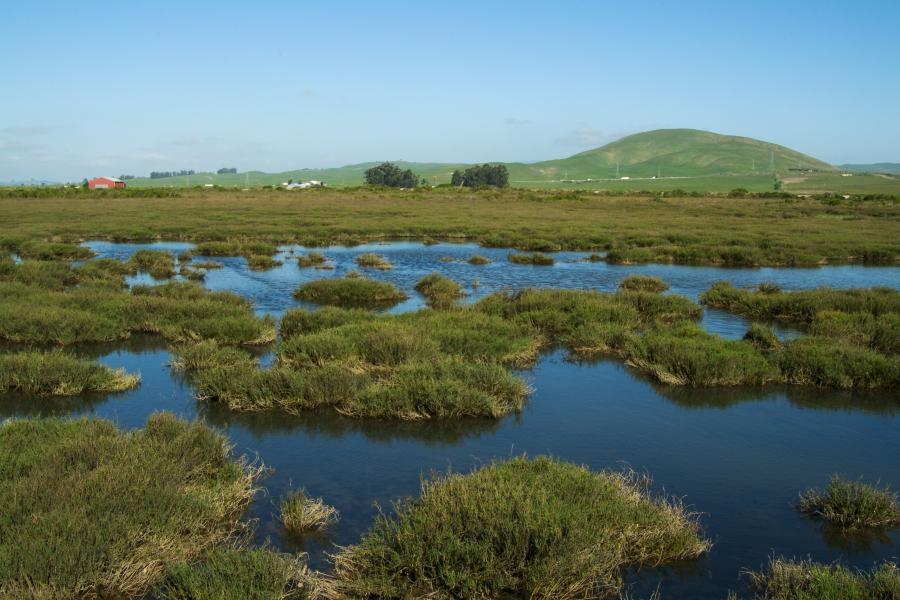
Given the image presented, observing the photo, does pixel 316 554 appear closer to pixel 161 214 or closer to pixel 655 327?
pixel 655 327

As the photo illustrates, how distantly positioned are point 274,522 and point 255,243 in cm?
3078

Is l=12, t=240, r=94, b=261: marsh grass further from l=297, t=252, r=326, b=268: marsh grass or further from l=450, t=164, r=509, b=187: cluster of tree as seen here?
l=450, t=164, r=509, b=187: cluster of tree

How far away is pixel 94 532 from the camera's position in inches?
263

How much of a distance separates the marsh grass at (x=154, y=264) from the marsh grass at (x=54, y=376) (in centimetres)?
1505

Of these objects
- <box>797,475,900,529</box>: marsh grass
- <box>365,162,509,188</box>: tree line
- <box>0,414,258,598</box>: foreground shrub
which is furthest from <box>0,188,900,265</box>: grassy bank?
<box>365,162,509,188</box>: tree line

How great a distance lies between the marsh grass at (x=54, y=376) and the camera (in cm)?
1312

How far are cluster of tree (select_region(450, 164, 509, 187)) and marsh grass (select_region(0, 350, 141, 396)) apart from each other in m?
134

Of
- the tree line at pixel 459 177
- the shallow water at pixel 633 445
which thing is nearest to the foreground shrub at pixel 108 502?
the shallow water at pixel 633 445

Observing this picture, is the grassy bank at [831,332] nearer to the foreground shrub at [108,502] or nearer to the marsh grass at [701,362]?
the marsh grass at [701,362]

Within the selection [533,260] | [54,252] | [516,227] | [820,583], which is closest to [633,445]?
[820,583]

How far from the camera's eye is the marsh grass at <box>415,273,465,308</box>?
2317cm

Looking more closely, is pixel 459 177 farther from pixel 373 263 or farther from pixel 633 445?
pixel 633 445

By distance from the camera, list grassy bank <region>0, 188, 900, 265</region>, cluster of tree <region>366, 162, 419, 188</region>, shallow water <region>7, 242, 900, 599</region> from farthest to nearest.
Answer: cluster of tree <region>366, 162, 419, 188</region>
grassy bank <region>0, 188, 900, 265</region>
shallow water <region>7, 242, 900, 599</region>

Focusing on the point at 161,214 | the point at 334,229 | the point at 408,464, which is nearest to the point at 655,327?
the point at 408,464
